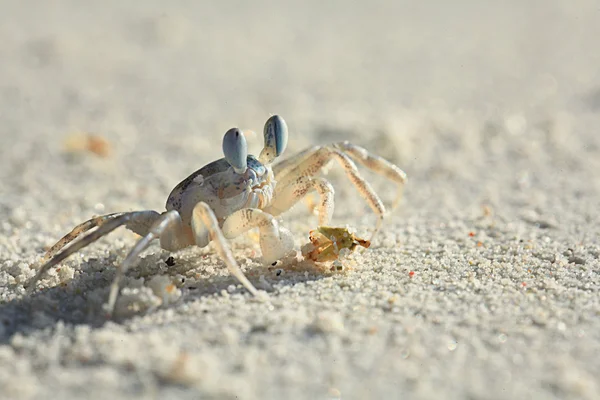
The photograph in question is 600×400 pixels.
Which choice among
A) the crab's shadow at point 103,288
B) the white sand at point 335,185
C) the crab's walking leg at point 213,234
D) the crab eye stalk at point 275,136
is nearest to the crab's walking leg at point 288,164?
the crab eye stalk at point 275,136

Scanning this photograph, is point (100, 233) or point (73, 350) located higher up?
point (100, 233)

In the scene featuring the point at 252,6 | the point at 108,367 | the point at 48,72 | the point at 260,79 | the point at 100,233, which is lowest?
the point at 108,367

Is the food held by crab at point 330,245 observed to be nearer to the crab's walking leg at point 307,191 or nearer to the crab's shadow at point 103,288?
the crab's shadow at point 103,288

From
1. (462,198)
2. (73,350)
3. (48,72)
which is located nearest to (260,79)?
(48,72)

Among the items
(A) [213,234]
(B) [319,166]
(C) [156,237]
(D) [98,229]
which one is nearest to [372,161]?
(B) [319,166]

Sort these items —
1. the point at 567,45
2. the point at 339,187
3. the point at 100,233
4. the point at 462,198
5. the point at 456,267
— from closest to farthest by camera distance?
the point at 100,233
the point at 456,267
the point at 462,198
the point at 339,187
the point at 567,45

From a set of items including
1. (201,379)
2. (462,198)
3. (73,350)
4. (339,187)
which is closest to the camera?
(201,379)

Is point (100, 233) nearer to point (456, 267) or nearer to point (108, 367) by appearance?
point (108, 367)

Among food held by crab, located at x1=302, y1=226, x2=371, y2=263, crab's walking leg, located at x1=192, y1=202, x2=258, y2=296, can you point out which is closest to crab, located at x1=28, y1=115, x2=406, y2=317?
crab's walking leg, located at x1=192, y1=202, x2=258, y2=296
